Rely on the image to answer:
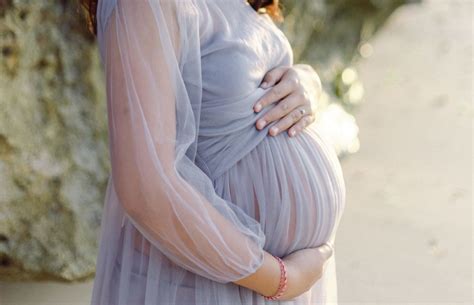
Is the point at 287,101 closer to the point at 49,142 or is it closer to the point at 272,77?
the point at 272,77

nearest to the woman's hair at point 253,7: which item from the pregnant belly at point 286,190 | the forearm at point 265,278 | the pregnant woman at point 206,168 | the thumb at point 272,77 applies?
the pregnant woman at point 206,168

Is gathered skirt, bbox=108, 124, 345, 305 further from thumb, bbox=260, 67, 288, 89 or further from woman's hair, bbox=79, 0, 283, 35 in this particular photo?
woman's hair, bbox=79, 0, 283, 35

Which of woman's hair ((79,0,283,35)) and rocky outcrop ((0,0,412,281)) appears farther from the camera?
rocky outcrop ((0,0,412,281))

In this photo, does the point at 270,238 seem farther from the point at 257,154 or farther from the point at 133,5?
the point at 133,5

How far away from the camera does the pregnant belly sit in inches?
71.4

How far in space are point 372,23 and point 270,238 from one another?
4.11 metres

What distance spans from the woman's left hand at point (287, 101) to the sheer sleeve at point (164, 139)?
0.72ft

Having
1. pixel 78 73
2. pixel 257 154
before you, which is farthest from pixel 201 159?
pixel 78 73

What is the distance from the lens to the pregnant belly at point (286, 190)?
5.95 feet

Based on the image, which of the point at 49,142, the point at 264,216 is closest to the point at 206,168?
the point at 264,216

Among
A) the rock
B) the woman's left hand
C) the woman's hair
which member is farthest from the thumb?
the rock

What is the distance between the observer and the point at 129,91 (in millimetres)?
1600

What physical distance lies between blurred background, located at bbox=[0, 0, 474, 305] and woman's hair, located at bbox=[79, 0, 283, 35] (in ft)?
1.18

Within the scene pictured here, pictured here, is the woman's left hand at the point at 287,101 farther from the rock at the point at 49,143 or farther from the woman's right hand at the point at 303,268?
the rock at the point at 49,143
